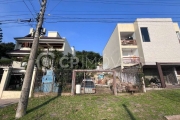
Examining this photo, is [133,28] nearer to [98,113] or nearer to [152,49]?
[152,49]

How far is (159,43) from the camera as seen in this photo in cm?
1379

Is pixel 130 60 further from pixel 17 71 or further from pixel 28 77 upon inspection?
pixel 17 71

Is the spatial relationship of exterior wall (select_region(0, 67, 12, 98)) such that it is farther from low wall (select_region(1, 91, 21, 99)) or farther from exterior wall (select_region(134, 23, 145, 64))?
exterior wall (select_region(134, 23, 145, 64))

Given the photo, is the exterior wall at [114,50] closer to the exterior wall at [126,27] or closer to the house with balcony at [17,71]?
the exterior wall at [126,27]

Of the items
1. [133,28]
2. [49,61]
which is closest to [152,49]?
[133,28]

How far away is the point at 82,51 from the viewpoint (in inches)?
1860

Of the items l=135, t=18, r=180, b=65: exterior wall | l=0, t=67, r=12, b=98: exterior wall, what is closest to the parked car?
l=0, t=67, r=12, b=98: exterior wall

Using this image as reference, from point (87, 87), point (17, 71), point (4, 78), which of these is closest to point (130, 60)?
point (87, 87)

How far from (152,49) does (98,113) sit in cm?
1257

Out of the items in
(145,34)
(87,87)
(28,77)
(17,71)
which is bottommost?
(87,87)

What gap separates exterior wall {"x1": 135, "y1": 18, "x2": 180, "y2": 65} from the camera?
13180mm

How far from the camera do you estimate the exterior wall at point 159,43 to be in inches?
519

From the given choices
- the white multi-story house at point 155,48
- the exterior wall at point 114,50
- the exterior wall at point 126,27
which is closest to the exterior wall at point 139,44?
the white multi-story house at point 155,48

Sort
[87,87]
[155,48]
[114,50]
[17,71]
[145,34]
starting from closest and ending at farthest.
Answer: [87,87] < [17,71] < [155,48] < [145,34] < [114,50]
